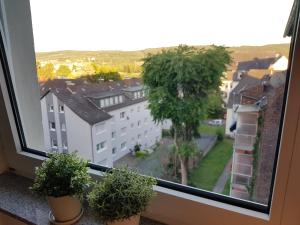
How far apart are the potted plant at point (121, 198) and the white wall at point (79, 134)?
0.30 m

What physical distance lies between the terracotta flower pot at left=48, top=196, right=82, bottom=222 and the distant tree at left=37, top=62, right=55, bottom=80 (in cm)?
46

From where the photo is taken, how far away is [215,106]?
0.65m

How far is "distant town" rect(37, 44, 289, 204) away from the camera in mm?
597

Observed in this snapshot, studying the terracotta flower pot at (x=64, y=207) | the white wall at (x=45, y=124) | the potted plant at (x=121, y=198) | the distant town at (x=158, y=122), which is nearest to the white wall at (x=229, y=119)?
the distant town at (x=158, y=122)

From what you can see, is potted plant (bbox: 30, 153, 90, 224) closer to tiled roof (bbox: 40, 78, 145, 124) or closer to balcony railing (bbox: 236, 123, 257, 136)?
tiled roof (bbox: 40, 78, 145, 124)

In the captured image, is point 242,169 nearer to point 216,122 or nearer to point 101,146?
point 216,122

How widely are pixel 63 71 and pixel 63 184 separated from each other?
413 millimetres

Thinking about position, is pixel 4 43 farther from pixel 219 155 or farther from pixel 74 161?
pixel 219 155

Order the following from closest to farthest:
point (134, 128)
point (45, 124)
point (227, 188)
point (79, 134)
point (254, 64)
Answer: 1. point (254, 64)
2. point (227, 188)
3. point (134, 128)
4. point (79, 134)
5. point (45, 124)

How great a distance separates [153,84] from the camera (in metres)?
0.71

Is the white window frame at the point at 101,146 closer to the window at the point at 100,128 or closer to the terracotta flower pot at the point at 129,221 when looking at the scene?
the window at the point at 100,128

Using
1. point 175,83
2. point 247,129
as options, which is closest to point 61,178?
point 175,83

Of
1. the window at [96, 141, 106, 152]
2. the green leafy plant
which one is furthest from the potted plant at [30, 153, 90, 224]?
the window at [96, 141, 106, 152]

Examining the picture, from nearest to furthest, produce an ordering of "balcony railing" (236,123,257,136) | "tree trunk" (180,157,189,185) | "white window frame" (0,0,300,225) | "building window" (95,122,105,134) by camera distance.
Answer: "white window frame" (0,0,300,225), "balcony railing" (236,123,257,136), "tree trunk" (180,157,189,185), "building window" (95,122,105,134)
